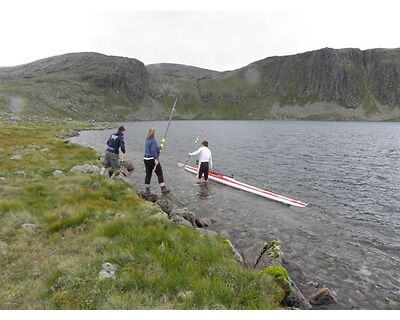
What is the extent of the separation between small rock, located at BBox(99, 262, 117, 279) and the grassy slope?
185mm

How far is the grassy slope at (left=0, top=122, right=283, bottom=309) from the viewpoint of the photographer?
6508mm

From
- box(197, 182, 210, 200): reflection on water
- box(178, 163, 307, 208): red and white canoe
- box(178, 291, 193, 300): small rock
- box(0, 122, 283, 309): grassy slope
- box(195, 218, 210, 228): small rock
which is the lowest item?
box(197, 182, 210, 200): reflection on water

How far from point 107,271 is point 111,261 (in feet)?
2.00

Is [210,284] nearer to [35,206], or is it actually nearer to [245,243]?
[245,243]

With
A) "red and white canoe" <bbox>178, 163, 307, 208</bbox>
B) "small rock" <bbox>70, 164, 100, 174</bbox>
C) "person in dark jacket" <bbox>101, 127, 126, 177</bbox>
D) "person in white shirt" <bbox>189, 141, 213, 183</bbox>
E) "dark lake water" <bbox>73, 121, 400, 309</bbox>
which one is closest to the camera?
"dark lake water" <bbox>73, 121, 400, 309</bbox>

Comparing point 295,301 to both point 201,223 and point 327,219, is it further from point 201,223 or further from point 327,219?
point 327,219

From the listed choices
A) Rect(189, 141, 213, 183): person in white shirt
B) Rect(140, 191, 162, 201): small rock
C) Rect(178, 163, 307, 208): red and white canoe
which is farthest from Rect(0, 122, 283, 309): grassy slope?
Rect(189, 141, 213, 183): person in white shirt

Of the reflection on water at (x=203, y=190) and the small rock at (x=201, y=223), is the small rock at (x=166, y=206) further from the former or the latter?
the reflection on water at (x=203, y=190)

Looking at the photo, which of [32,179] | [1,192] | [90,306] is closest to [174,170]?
[32,179]

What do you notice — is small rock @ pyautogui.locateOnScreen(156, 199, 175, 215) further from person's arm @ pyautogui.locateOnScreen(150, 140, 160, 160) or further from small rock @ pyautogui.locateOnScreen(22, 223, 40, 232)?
small rock @ pyautogui.locateOnScreen(22, 223, 40, 232)

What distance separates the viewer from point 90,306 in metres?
6.12

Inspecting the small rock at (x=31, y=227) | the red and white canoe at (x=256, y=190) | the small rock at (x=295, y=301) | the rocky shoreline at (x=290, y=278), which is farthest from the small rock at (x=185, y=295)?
the red and white canoe at (x=256, y=190)

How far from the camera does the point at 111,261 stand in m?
8.14

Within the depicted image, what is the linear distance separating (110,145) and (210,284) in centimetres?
1595
